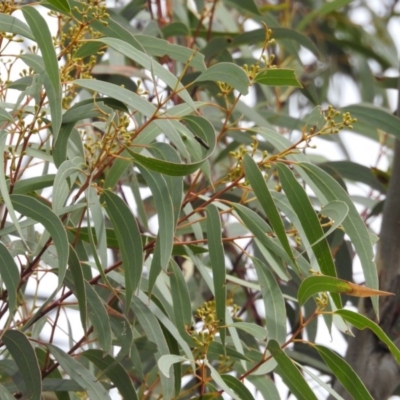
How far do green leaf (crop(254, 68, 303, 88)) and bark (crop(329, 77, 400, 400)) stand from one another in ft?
1.62

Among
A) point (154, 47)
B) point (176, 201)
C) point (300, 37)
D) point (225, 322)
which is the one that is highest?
point (300, 37)

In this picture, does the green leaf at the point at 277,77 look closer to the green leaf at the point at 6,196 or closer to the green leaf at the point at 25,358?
the green leaf at the point at 6,196

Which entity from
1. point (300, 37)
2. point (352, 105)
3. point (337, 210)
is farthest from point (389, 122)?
point (337, 210)

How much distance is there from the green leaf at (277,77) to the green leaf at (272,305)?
0.24 metres

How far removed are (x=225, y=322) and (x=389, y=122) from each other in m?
0.51

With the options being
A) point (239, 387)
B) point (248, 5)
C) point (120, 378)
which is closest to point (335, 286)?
point (239, 387)

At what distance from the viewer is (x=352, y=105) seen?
4.84 ft

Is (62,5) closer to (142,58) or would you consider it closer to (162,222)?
(142,58)

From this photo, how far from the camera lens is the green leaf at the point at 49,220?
95 cm

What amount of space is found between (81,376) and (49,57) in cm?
38

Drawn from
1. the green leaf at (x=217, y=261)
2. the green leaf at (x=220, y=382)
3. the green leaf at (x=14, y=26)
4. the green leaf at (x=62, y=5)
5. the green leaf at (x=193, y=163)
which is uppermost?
the green leaf at (x=14, y=26)

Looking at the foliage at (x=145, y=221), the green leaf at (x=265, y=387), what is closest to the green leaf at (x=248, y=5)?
the foliage at (x=145, y=221)

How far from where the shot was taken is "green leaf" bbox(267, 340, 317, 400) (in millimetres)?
1040

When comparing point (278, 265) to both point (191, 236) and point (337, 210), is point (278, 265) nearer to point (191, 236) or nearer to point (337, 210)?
point (337, 210)
